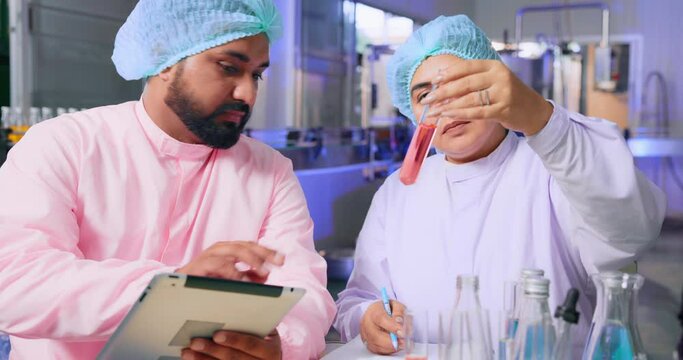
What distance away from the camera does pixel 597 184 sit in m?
1.40

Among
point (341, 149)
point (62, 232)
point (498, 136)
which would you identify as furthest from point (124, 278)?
point (341, 149)

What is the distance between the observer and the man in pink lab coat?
4.69 feet

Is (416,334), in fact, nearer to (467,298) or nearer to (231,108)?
(467,298)

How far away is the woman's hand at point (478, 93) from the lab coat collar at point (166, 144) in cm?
66

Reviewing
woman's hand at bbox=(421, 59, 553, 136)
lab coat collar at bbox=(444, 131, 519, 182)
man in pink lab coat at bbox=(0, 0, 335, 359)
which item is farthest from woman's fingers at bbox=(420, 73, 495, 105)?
lab coat collar at bbox=(444, 131, 519, 182)

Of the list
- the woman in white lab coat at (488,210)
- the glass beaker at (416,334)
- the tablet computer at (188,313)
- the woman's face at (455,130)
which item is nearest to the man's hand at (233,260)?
the tablet computer at (188,313)

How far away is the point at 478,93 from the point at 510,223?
25.9 inches

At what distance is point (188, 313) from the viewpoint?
3.87 feet

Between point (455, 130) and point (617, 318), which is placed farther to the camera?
point (455, 130)

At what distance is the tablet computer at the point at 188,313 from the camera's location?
1.09 metres

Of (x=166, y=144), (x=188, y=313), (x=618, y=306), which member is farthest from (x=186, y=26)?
(x=618, y=306)

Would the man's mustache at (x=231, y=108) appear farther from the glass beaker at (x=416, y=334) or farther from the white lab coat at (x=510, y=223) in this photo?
the glass beaker at (x=416, y=334)

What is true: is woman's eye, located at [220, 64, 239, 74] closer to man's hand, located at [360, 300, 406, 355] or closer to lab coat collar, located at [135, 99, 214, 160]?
lab coat collar, located at [135, 99, 214, 160]

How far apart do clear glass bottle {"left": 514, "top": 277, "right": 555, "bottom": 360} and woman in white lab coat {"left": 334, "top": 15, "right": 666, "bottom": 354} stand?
13.8 inches
